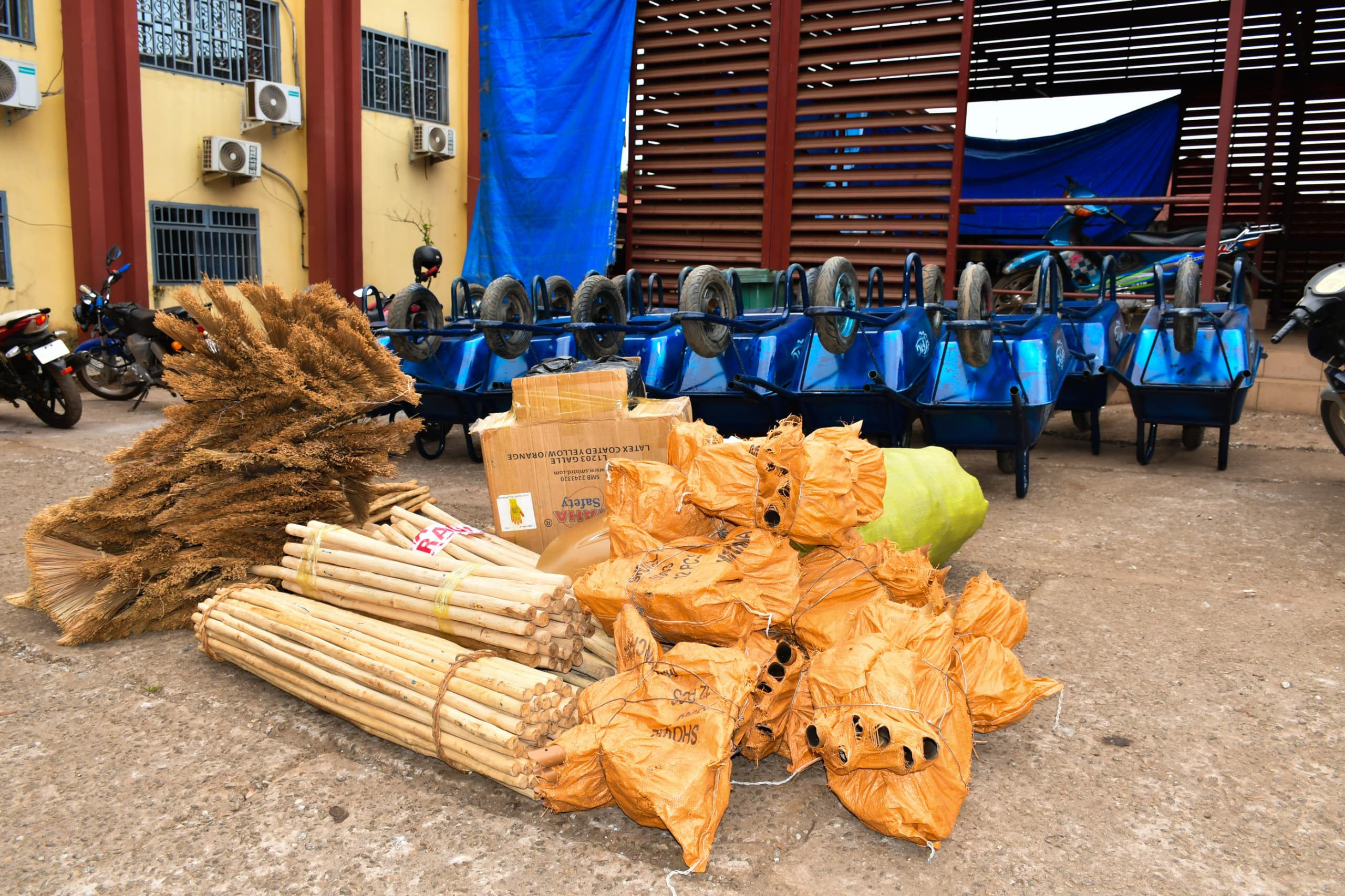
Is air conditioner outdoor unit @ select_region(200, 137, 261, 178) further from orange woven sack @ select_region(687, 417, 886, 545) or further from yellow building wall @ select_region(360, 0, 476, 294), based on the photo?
orange woven sack @ select_region(687, 417, 886, 545)

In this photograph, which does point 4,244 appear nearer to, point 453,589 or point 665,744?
point 453,589

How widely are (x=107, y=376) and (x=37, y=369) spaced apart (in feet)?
5.15

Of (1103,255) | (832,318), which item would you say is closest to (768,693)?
(832,318)

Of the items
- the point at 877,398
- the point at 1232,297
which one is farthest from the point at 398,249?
the point at 1232,297

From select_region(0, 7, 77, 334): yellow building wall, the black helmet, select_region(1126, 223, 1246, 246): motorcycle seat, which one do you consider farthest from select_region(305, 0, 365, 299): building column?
select_region(1126, 223, 1246, 246): motorcycle seat

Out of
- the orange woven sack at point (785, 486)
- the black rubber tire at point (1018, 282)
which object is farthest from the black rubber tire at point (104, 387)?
the black rubber tire at point (1018, 282)

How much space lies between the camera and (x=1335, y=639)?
12.7 ft

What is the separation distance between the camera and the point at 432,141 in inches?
558

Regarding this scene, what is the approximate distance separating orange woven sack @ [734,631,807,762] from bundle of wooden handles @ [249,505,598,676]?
612mm

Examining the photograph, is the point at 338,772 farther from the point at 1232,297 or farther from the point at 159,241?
the point at 159,241

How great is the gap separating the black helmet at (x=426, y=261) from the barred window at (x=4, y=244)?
4.69m

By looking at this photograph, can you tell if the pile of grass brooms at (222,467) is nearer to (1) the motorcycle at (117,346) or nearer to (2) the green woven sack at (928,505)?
(2) the green woven sack at (928,505)

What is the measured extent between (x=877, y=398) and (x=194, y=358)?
3905 millimetres

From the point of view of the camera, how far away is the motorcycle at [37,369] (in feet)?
26.3
